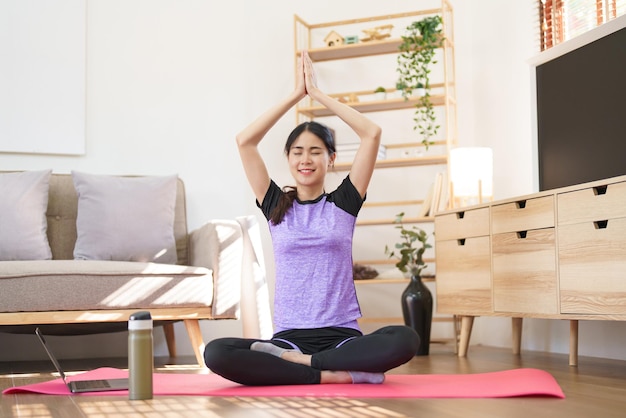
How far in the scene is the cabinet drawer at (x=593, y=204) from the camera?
2.70 m

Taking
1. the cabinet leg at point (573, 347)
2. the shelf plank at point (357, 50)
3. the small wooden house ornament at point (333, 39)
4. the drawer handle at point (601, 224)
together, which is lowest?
the cabinet leg at point (573, 347)

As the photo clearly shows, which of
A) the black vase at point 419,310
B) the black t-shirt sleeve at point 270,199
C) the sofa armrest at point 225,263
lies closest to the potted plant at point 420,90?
the black vase at point 419,310

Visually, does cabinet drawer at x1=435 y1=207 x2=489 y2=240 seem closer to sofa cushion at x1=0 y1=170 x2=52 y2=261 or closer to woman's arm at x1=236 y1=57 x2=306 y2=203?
woman's arm at x1=236 y1=57 x2=306 y2=203

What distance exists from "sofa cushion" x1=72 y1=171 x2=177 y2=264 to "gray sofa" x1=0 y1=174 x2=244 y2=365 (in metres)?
0.26

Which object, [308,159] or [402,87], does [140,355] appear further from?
[402,87]

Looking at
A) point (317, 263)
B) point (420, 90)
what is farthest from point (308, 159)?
point (420, 90)

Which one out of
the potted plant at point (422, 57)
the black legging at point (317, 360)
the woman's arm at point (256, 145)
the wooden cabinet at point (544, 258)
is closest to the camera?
the black legging at point (317, 360)

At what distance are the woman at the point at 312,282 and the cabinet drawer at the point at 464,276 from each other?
119cm

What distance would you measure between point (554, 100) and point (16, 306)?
235 centimetres

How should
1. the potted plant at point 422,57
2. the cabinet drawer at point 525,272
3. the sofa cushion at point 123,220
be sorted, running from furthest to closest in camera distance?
1. the potted plant at point 422,57
2. the sofa cushion at point 123,220
3. the cabinet drawer at point 525,272

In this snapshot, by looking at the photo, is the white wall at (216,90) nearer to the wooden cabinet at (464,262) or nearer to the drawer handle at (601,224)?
the wooden cabinet at (464,262)

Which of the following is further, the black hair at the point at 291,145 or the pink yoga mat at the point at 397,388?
the black hair at the point at 291,145

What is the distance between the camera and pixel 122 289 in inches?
129

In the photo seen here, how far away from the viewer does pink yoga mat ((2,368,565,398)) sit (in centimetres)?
210
